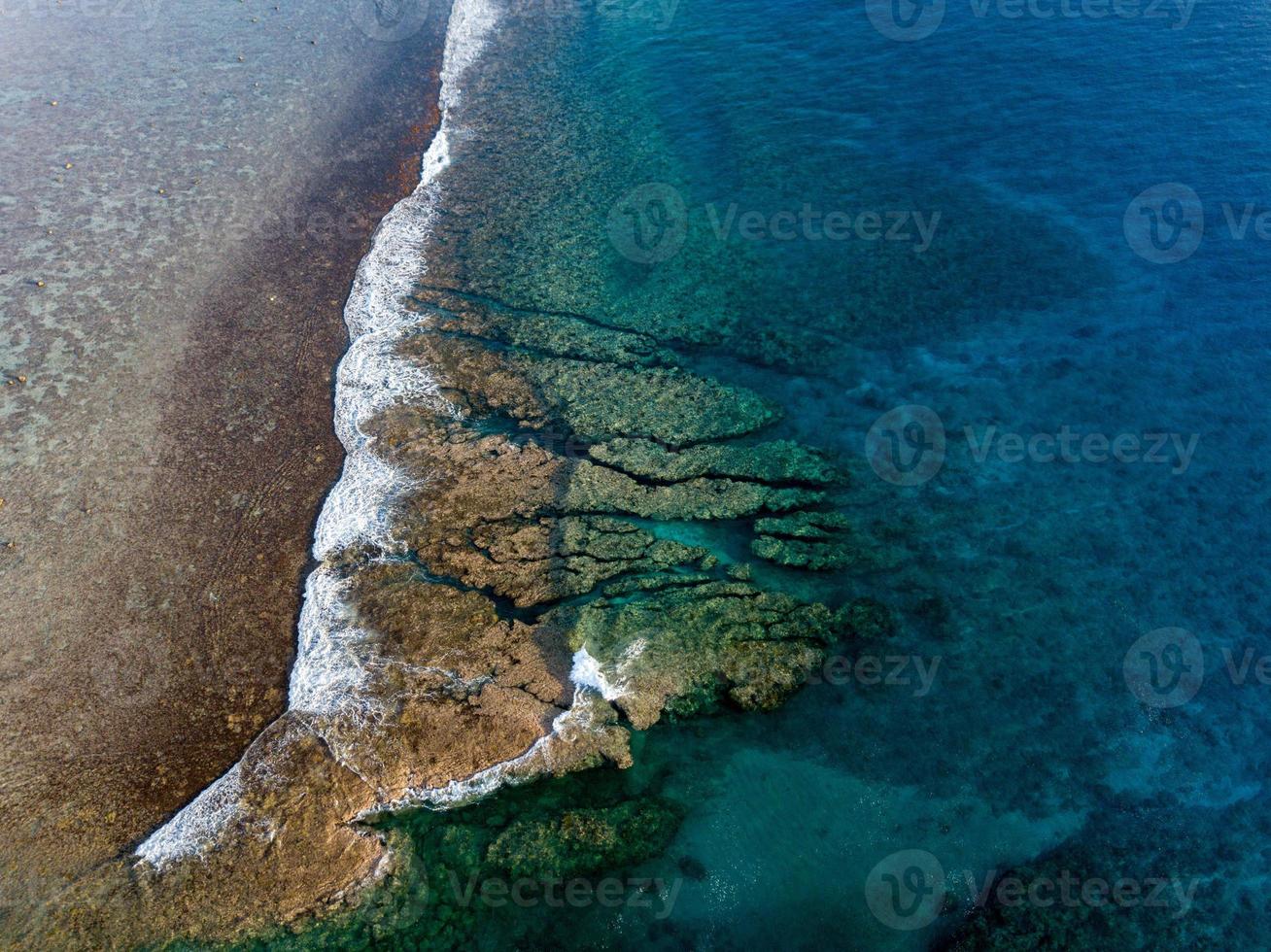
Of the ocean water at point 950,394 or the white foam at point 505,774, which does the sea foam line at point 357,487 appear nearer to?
the ocean water at point 950,394

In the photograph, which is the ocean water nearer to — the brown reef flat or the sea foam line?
the sea foam line

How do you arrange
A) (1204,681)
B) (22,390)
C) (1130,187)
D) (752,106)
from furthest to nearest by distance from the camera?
(752,106) < (1130,187) < (22,390) < (1204,681)

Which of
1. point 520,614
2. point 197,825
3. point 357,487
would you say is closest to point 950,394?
point 520,614

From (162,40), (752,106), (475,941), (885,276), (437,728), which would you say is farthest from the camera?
(162,40)

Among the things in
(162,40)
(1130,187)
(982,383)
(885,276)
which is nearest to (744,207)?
(885,276)

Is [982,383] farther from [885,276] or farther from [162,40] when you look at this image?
[162,40]

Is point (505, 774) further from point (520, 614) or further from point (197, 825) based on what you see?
point (197, 825)
